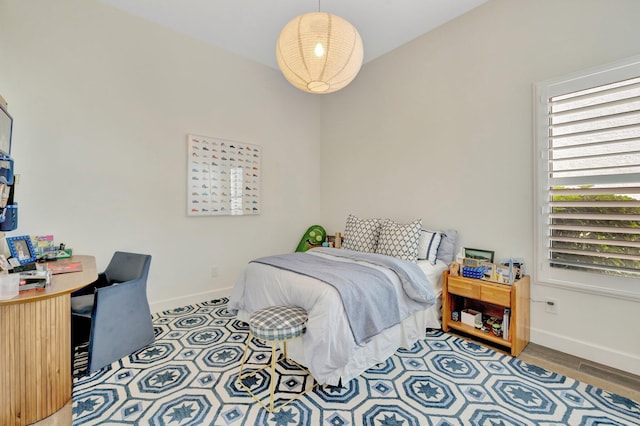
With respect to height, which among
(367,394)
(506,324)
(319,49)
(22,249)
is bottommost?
(367,394)

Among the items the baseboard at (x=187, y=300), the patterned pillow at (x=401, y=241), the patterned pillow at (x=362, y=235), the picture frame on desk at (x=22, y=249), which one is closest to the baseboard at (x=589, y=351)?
the patterned pillow at (x=401, y=241)

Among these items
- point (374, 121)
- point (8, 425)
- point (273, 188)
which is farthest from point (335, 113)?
point (8, 425)

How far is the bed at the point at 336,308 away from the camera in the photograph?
186cm

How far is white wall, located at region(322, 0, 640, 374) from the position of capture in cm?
220

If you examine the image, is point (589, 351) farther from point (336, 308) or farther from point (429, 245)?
point (336, 308)

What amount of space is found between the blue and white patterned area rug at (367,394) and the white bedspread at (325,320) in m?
0.11

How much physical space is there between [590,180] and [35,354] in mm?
3793

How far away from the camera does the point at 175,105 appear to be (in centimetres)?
325

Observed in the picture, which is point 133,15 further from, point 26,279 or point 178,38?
point 26,279

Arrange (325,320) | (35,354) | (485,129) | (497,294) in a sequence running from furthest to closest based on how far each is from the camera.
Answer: (485,129)
(497,294)
(325,320)
(35,354)

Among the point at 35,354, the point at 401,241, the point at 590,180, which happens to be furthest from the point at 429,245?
the point at 35,354

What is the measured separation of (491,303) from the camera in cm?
256

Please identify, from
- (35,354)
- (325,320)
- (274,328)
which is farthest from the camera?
(325,320)

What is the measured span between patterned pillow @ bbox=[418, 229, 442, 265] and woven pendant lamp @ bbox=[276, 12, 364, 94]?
177 centimetres
